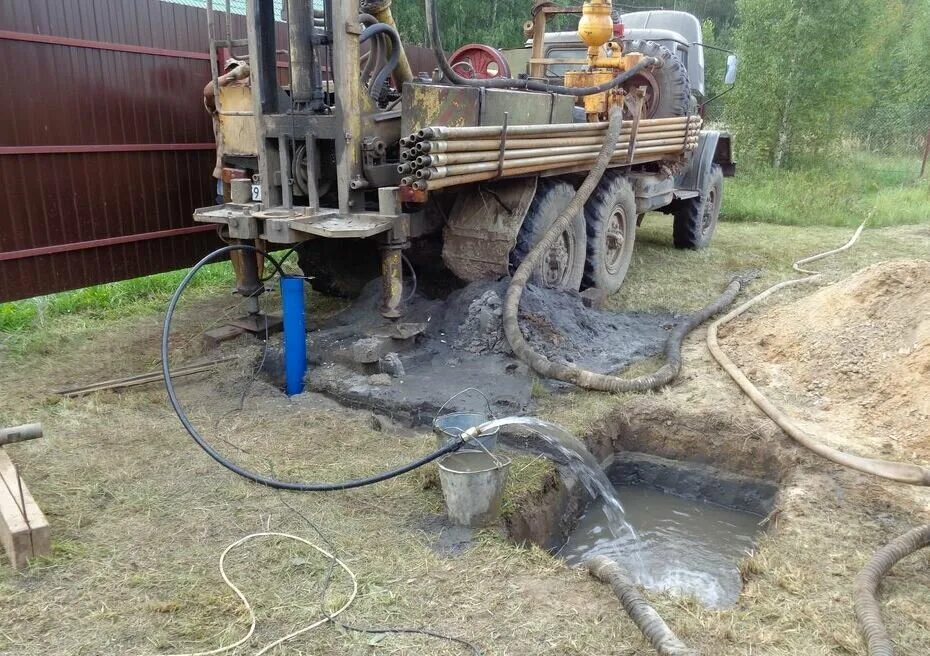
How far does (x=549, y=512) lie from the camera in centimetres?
402

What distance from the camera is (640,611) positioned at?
9.22 feet

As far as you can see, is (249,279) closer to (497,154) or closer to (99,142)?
(99,142)

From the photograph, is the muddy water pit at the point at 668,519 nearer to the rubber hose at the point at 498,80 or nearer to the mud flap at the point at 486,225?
the mud flap at the point at 486,225

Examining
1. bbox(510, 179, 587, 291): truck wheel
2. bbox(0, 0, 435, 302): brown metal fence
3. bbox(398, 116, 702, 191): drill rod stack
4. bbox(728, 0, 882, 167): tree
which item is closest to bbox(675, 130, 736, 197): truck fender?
bbox(398, 116, 702, 191): drill rod stack

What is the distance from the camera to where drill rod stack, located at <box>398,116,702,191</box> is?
4598 millimetres

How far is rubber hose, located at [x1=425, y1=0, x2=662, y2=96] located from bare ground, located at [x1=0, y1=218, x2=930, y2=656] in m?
2.46

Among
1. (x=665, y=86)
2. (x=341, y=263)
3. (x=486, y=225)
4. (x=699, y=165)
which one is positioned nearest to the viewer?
(x=486, y=225)

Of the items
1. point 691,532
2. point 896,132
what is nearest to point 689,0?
point 896,132

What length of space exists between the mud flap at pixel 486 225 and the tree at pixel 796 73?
41.3 feet

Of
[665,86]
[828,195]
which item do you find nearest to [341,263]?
[665,86]

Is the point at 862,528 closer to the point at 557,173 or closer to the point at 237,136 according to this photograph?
the point at 557,173

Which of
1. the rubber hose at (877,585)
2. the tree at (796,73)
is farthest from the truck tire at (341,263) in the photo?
the tree at (796,73)

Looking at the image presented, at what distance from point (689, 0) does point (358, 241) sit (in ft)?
111

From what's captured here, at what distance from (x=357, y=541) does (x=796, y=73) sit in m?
15.9
